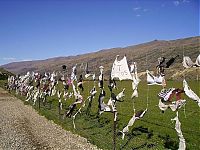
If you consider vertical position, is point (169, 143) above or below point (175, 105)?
below

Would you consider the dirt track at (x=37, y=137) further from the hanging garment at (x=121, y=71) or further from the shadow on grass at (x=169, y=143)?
the hanging garment at (x=121, y=71)

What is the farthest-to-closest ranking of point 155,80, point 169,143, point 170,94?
point 155,80, point 169,143, point 170,94

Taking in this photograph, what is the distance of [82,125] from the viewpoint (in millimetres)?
22859

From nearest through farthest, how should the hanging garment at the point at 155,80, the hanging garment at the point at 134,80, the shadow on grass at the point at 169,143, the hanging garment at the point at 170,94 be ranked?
1. the hanging garment at the point at 170,94
2. the shadow on grass at the point at 169,143
3. the hanging garment at the point at 155,80
4. the hanging garment at the point at 134,80

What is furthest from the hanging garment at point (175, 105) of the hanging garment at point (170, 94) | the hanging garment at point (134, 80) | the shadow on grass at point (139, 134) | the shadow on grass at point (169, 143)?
the hanging garment at point (134, 80)

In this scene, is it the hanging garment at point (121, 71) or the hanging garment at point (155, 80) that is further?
the hanging garment at point (121, 71)

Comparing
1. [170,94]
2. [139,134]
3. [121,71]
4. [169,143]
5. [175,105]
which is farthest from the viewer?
[139,134]

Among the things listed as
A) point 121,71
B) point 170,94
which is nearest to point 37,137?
point 121,71

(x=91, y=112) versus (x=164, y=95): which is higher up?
(x=164, y=95)

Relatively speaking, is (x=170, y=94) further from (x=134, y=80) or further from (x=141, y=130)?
(x=141, y=130)

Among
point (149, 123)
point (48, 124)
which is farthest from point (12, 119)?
point (149, 123)

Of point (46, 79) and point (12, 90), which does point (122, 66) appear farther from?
point (12, 90)

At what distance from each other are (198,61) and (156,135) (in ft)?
21.8

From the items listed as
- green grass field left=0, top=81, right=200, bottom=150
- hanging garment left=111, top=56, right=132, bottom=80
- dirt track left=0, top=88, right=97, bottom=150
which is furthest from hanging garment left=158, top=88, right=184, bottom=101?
dirt track left=0, top=88, right=97, bottom=150
